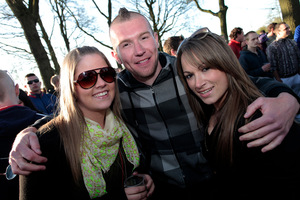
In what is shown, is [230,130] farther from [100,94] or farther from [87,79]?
[87,79]

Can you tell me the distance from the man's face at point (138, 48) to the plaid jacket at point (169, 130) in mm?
127

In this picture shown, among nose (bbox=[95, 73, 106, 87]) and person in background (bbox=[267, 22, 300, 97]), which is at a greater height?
nose (bbox=[95, 73, 106, 87])

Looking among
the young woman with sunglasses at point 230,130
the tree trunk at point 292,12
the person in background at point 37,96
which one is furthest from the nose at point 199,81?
the tree trunk at point 292,12

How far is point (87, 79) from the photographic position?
5.61 ft

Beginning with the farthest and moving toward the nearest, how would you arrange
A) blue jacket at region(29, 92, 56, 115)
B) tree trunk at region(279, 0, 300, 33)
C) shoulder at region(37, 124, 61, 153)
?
1. tree trunk at region(279, 0, 300, 33)
2. blue jacket at region(29, 92, 56, 115)
3. shoulder at region(37, 124, 61, 153)

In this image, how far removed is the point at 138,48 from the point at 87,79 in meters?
0.73

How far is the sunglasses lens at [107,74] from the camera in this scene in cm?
179

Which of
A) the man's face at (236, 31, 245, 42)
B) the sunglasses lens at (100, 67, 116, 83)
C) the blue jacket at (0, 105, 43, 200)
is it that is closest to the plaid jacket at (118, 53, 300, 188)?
the sunglasses lens at (100, 67, 116, 83)

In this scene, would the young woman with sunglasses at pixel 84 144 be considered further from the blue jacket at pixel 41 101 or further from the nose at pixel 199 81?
the blue jacket at pixel 41 101

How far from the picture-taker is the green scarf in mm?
1698

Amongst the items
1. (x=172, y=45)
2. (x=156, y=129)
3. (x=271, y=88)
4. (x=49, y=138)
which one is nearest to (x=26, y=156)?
(x=49, y=138)

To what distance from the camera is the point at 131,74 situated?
235 cm

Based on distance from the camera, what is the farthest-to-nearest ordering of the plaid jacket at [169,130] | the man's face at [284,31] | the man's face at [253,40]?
the man's face at [253,40], the man's face at [284,31], the plaid jacket at [169,130]

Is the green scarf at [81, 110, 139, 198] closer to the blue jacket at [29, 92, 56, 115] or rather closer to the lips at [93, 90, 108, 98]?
the lips at [93, 90, 108, 98]
